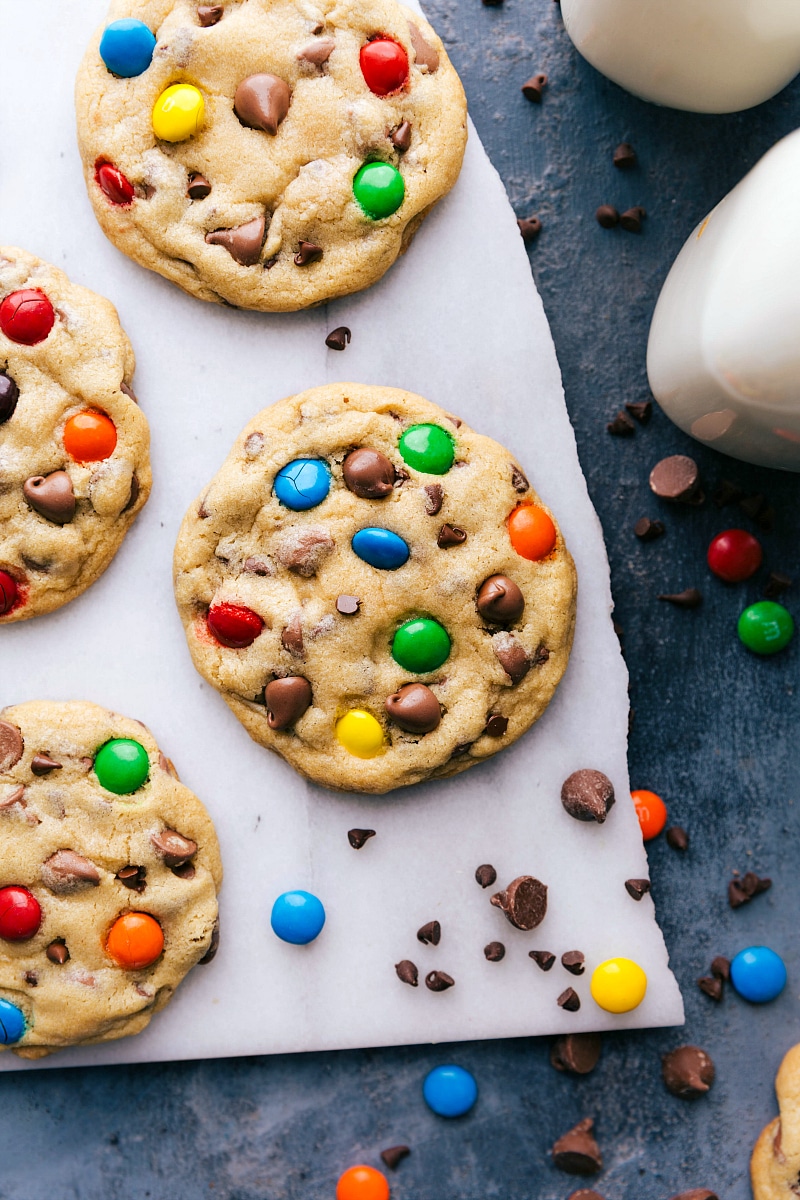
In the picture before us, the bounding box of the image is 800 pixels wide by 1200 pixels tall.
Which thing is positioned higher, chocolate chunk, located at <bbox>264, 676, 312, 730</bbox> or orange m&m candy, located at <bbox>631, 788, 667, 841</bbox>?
chocolate chunk, located at <bbox>264, 676, 312, 730</bbox>

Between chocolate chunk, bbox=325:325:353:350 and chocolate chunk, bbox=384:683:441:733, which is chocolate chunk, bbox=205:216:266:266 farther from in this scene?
chocolate chunk, bbox=384:683:441:733

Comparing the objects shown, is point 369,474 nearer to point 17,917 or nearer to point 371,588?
point 371,588

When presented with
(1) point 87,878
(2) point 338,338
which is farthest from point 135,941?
(2) point 338,338

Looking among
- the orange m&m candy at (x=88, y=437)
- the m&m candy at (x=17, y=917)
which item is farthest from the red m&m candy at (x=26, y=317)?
the m&m candy at (x=17, y=917)

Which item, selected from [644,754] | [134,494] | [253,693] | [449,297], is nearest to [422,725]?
[253,693]

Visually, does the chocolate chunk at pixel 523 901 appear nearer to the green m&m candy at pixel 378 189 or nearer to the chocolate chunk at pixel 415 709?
the chocolate chunk at pixel 415 709

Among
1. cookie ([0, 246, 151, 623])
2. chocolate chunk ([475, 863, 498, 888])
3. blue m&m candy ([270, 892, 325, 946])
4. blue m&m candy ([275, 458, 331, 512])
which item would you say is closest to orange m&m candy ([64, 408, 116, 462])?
cookie ([0, 246, 151, 623])
